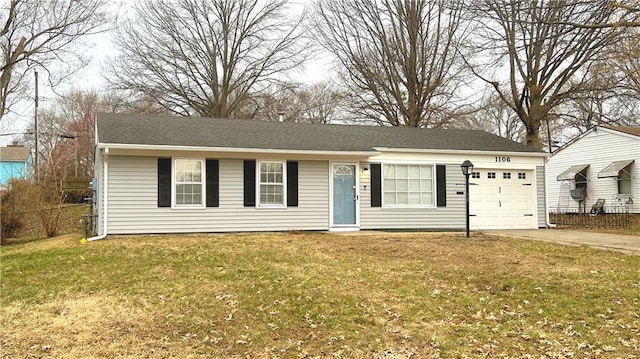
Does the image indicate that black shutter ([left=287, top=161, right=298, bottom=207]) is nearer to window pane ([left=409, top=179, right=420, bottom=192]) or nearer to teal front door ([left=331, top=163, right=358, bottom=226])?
teal front door ([left=331, top=163, right=358, bottom=226])

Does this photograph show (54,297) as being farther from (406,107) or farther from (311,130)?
(406,107)

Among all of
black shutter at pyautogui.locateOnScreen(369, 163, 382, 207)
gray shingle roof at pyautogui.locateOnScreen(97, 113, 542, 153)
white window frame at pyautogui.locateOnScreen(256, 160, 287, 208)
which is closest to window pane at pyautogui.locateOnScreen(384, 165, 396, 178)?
black shutter at pyautogui.locateOnScreen(369, 163, 382, 207)

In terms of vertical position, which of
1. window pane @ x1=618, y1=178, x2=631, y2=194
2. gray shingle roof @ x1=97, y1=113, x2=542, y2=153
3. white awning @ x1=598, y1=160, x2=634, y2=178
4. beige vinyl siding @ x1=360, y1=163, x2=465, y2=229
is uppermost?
gray shingle roof @ x1=97, y1=113, x2=542, y2=153

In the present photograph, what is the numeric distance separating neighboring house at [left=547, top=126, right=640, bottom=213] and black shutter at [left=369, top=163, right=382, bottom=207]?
35.6 feet

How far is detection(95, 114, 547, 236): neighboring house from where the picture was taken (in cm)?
1213

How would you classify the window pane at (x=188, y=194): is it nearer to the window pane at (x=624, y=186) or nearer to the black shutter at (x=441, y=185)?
the black shutter at (x=441, y=185)

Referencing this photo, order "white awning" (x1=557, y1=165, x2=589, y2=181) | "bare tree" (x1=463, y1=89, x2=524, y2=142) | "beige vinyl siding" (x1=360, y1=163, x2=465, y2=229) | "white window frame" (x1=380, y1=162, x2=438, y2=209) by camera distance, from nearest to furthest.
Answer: "beige vinyl siding" (x1=360, y1=163, x2=465, y2=229) < "white window frame" (x1=380, y1=162, x2=438, y2=209) < "white awning" (x1=557, y1=165, x2=589, y2=181) < "bare tree" (x1=463, y1=89, x2=524, y2=142)

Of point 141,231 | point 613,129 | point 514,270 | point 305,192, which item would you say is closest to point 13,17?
point 141,231

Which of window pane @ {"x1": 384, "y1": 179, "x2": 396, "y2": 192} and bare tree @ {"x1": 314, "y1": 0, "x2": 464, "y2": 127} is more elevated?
bare tree @ {"x1": 314, "y1": 0, "x2": 464, "y2": 127}

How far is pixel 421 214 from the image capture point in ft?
47.6

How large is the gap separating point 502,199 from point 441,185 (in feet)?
7.61

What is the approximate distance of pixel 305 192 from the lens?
13531mm

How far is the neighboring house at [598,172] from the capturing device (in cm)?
2012

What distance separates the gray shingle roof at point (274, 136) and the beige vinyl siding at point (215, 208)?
578 mm
